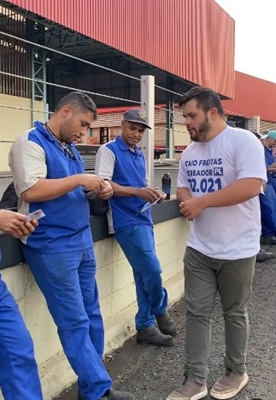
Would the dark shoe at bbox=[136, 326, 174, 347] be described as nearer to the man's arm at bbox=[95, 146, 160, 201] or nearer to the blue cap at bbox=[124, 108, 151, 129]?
the man's arm at bbox=[95, 146, 160, 201]

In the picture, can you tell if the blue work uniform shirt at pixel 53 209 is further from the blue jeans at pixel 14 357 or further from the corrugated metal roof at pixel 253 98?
the corrugated metal roof at pixel 253 98

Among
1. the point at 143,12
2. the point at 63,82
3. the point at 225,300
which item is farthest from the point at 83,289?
the point at 63,82

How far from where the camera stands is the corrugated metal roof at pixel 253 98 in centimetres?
3170

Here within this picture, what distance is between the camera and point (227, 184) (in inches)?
119

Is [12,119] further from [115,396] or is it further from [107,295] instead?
[115,396]

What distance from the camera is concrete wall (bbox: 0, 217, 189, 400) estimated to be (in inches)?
121

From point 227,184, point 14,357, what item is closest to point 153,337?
point 227,184

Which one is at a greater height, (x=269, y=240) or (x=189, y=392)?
(x=269, y=240)

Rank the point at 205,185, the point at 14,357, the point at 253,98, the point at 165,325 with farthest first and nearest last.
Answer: the point at 253,98
the point at 165,325
the point at 205,185
the point at 14,357

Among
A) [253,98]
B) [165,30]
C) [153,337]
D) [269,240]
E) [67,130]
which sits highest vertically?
[165,30]

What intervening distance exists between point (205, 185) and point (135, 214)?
89 centimetres

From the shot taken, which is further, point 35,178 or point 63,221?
point 63,221

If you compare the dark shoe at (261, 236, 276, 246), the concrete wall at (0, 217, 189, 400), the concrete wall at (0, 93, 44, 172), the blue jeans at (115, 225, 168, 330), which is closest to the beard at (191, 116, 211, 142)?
the blue jeans at (115, 225, 168, 330)

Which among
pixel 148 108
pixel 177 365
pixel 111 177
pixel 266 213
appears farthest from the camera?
pixel 266 213
